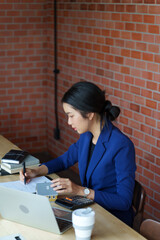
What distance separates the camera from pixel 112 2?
3850mm

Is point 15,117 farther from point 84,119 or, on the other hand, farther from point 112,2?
point 84,119

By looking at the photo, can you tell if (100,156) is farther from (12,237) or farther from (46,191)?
(12,237)

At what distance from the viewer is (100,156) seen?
2477 mm

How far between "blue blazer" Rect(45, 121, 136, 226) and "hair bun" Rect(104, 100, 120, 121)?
0.21 ft

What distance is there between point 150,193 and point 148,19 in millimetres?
1464

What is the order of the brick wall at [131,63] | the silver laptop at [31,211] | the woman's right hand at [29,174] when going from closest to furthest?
the silver laptop at [31,211], the woman's right hand at [29,174], the brick wall at [131,63]

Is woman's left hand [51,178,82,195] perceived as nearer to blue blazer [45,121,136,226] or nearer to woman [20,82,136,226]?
woman [20,82,136,226]

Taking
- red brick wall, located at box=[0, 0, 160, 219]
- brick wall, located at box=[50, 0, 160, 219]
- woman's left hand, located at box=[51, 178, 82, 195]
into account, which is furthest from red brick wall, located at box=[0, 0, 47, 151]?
woman's left hand, located at box=[51, 178, 82, 195]

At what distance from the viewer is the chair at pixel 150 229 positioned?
2.06 meters

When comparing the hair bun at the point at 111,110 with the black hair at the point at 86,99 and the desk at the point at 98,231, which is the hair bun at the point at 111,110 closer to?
the black hair at the point at 86,99

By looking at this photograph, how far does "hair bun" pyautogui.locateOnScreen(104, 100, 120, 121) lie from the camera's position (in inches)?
96.0

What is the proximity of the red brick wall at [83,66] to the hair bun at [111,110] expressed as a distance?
0.99m

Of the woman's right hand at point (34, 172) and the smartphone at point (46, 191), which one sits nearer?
the smartphone at point (46, 191)

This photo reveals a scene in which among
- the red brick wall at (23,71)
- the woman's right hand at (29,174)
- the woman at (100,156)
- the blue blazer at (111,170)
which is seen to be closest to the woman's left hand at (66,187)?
the woman at (100,156)
